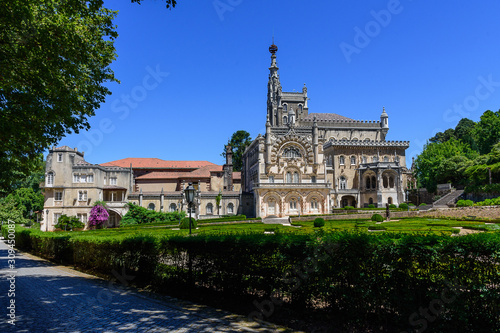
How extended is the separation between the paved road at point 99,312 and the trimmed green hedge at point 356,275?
3.07 ft

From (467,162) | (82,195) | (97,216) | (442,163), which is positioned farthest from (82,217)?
(467,162)

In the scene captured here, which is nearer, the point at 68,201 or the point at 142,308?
the point at 142,308

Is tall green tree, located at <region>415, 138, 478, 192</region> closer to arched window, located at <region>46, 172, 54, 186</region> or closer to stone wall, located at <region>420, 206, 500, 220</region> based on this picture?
stone wall, located at <region>420, 206, 500, 220</region>

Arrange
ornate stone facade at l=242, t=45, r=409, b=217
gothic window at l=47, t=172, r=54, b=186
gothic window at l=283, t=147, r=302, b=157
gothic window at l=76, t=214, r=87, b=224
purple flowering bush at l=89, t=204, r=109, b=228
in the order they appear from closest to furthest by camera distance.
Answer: purple flowering bush at l=89, t=204, r=109, b=228, gothic window at l=47, t=172, r=54, b=186, gothic window at l=76, t=214, r=87, b=224, ornate stone facade at l=242, t=45, r=409, b=217, gothic window at l=283, t=147, r=302, b=157

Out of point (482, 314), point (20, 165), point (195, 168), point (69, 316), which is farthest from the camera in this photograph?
point (195, 168)

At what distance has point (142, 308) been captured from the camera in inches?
365

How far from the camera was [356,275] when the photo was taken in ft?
23.1

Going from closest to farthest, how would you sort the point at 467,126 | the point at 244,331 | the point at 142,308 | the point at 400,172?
1. the point at 244,331
2. the point at 142,308
3. the point at 400,172
4. the point at 467,126

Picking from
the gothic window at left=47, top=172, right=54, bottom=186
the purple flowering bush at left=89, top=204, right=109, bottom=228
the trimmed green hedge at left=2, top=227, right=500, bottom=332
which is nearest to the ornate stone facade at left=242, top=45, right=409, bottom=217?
the purple flowering bush at left=89, top=204, right=109, bottom=228

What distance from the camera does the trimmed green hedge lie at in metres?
5.95

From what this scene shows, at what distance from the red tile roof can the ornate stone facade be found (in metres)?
10.6

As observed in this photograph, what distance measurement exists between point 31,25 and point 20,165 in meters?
8.34

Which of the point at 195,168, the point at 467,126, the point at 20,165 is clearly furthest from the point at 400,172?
the point at 20,165

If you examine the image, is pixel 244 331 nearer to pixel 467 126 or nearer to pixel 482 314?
A: pixel 482 314
